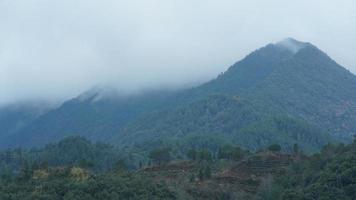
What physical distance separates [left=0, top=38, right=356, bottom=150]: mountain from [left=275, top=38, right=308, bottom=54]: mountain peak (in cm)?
26


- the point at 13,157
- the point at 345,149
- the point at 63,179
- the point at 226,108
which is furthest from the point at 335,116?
the point at 63,179

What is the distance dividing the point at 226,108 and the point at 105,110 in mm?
55939

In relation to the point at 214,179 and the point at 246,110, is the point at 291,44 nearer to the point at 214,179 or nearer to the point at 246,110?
the point at 246,110

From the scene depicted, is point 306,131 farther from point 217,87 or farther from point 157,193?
point 157,193

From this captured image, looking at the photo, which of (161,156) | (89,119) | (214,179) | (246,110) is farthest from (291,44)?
(214,179)

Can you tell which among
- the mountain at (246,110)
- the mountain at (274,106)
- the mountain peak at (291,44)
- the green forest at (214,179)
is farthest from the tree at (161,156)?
the mountain peak at (291,44)

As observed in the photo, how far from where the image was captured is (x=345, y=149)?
72438mm

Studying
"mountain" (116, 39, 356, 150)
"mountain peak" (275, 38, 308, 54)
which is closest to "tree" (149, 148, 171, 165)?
"mountain" (116, 39, 356, 150)

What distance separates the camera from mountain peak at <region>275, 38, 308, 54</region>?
598ft

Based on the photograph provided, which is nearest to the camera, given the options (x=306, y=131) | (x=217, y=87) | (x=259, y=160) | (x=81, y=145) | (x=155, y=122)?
(x=259, y=160)

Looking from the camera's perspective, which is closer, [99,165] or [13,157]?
[99,165]

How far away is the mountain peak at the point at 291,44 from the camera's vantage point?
598 ft

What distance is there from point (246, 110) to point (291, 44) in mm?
57044

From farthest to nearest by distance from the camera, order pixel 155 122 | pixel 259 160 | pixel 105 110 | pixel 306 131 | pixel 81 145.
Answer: pixel 105 110 → pixel 155 122 → pixel 306 131 → pixel 81 145 → pixel 259 160
